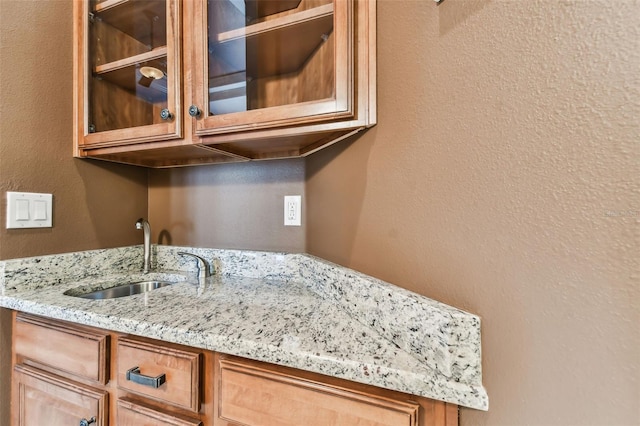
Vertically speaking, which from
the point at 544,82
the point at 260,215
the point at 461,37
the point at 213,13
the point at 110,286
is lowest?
the point at 110,286

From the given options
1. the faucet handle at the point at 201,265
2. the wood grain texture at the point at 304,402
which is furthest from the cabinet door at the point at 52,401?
the faucet handle at the point at 201,265

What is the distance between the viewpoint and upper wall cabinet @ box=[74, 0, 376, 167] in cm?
70

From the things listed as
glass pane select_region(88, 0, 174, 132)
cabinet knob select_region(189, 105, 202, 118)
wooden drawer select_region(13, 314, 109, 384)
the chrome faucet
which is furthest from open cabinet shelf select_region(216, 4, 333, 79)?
wooden drawer select_region(13, 314, 109, 384)

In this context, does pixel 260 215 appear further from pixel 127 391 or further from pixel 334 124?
pixel 127 391

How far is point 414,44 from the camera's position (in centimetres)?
57

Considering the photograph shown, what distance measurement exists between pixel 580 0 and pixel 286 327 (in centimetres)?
69

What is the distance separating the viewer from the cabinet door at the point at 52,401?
0.71 metres

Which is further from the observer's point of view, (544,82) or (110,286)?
(110,286)

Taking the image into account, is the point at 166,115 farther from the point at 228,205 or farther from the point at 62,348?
the point at 62,348

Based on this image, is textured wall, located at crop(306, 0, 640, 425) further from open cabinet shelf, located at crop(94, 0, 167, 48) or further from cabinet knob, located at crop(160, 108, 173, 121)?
open cabinet shelf, located at crop(94, 0, 167, 48)

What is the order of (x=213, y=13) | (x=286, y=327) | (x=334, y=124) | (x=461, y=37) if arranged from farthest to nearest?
(x=213, y=13) → (x=334, y=124) → (x=286, y=327) → (x=461, y=37)

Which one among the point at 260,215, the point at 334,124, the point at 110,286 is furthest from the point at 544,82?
the point at 110,286

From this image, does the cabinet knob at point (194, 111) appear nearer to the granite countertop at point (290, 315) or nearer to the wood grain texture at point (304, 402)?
the granite countertop at point (290, 315)

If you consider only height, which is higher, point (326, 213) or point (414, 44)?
point (414, 44)
